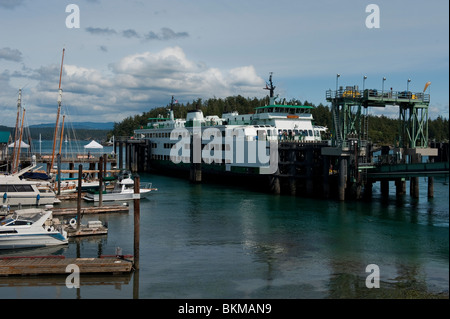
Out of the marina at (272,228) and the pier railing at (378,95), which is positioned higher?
the pier railing at (378,95)

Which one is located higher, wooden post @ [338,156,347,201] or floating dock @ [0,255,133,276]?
wooden post @ [338,156,347,201]

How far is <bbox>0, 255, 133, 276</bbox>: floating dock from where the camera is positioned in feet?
75.9

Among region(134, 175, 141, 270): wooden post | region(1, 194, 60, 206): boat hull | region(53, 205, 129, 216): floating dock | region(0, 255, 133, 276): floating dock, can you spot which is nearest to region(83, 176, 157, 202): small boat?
region(1, 194, 60, 206): boat hull

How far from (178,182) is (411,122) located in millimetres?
33523

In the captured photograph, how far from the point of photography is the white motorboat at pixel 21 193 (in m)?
42.5

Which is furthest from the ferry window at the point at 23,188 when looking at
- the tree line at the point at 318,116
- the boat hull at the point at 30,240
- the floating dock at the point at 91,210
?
the tree line at the point at 318,116

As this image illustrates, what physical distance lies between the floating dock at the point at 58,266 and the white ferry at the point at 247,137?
106 feet

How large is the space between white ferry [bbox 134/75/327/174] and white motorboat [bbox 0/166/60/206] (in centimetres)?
2434

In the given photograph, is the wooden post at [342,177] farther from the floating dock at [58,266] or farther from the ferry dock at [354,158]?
the floating dock at [58,266]

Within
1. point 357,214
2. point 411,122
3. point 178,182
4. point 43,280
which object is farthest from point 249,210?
→ point 178,182

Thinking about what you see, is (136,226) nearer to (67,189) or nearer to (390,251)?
(390,251)

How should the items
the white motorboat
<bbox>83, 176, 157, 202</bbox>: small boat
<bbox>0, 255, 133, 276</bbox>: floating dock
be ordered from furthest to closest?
<bbox>83, 176, 157, 202</bbox>: small boat, the white motorboat, <bbox>0, 255, 133, 276</bbox>: floating dock

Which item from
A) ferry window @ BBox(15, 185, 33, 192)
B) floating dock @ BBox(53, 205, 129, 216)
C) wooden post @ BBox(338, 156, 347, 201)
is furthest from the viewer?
wooden post @ BBox(338, 156, 347, 201)

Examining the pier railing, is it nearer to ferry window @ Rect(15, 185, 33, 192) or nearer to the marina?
the marina
